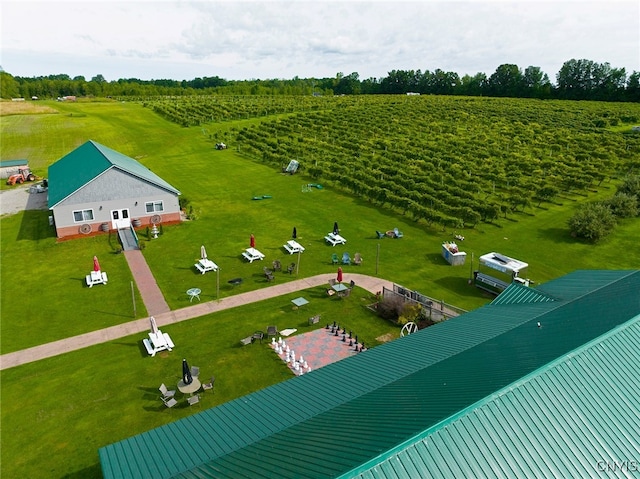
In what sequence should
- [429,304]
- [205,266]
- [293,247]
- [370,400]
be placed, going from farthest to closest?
[293,247] < [205,266] < [429,304] < [370,400]

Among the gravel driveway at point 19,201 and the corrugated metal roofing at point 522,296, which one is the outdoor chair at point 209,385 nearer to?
the corrugated metal roofing at point 522,296

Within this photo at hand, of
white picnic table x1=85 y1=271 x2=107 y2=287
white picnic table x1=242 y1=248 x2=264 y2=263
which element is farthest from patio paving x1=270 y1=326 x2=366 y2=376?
white picnic table x1=85 y1=271 x2=107 y2=287

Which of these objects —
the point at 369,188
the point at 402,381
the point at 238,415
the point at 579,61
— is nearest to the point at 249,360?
the point at 238,415

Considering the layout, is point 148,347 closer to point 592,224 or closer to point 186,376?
point 186,376

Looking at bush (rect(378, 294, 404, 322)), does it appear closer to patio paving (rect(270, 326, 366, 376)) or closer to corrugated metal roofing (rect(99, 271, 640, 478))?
patio paving (rect(270, 326, 366, 376))

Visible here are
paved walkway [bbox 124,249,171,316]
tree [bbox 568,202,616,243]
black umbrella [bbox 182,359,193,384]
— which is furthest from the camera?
tree [bbox 568,202,616,243]

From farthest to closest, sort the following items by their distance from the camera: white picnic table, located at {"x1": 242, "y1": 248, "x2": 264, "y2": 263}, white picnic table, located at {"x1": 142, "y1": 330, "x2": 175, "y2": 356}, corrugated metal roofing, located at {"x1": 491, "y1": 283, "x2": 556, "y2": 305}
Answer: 1. white picnic table, located at {"x1": 242, "y1": 248, "x2": 264, "y2": 263}
2. white picnic table, located at {"x1": 142, "y1": 330, "x2": 175, "y2": 356}
3. corrugated metal roofing, located at {"x1": 491, "y1": 283, "x2": 556, "y2": 305}

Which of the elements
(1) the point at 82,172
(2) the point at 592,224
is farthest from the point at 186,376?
(2) the point at 592,224

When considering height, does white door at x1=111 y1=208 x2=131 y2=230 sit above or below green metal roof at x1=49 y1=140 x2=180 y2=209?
below
